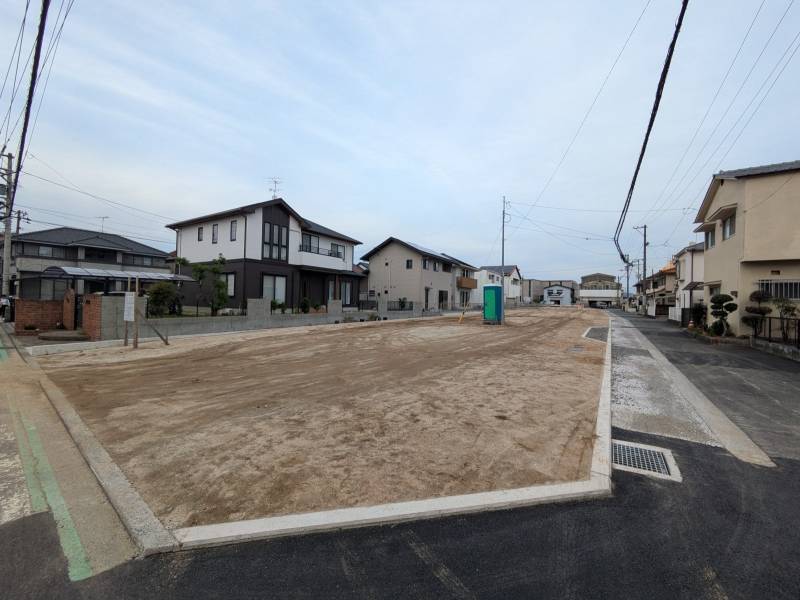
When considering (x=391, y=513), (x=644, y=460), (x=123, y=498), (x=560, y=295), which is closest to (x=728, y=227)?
(x=644, y=460)

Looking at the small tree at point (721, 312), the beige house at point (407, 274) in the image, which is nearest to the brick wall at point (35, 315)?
the beige house at point (407, 274)

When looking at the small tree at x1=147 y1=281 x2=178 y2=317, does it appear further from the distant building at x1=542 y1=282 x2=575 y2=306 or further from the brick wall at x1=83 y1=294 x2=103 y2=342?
the distant building at x1=542 y1=282 x2=575 y2=306

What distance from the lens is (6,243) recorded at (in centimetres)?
2172

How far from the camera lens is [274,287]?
78.2 feet

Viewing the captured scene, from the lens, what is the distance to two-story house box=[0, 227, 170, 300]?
2605cm

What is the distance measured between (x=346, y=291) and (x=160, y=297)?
53.5 ft

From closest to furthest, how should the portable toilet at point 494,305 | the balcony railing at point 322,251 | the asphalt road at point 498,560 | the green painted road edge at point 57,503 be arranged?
1. the asphalt road at point 498,560
2. the green painted road edge at point 57,503
3. the portable toilet at point 494,305
4. the balcony railing at point 322,251

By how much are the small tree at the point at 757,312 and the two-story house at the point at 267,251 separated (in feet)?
69.5

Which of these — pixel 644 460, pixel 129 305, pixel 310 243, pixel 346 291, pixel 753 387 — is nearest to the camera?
pixel 644 460

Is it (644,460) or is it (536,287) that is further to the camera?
(536,287)

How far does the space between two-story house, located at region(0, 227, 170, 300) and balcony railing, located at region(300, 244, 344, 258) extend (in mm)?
12997

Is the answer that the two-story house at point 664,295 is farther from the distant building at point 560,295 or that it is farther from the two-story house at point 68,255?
the two-story house at point 68,255

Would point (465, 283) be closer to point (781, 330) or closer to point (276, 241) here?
point (276, 241)

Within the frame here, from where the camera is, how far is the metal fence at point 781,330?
12833 mm
